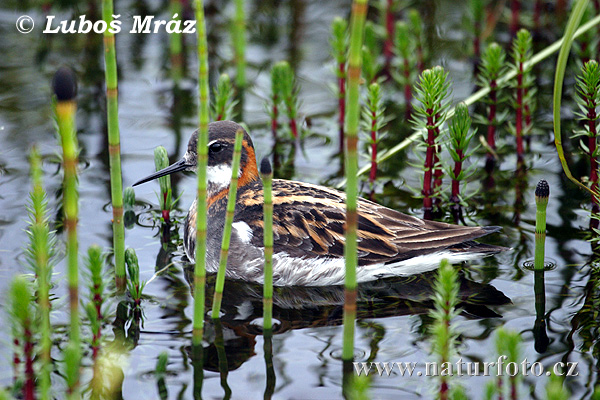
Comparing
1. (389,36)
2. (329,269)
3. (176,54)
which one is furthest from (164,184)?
(389,36)

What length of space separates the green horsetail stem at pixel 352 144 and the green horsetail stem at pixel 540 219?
199cm

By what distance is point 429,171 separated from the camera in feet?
25.7

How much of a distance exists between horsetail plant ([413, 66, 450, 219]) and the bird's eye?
189 centimetres

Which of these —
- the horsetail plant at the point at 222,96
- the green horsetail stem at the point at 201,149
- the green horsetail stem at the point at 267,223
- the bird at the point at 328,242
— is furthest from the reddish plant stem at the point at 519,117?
the green horsetail stem at the point at 201,149

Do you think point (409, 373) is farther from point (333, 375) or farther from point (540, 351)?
point (540, 351)

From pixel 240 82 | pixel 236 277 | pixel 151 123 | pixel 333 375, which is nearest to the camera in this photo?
pixel 333 375

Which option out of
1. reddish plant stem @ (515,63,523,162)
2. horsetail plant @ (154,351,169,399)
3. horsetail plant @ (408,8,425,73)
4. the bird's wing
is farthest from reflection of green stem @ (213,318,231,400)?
horsetail plant @ (408,8,425,73)

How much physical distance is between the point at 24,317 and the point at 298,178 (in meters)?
4.77

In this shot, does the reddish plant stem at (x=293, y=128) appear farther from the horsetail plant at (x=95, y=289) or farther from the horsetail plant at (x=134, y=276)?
the horsetail plant at (x=95, y=289)

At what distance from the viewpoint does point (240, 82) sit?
35.2 ft

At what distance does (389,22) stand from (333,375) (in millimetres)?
6989

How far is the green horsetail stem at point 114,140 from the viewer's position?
5.54 m

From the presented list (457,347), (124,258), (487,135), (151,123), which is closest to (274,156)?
(151,123)

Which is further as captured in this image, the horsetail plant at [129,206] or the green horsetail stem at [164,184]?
the horsetail plant at [129,206]
